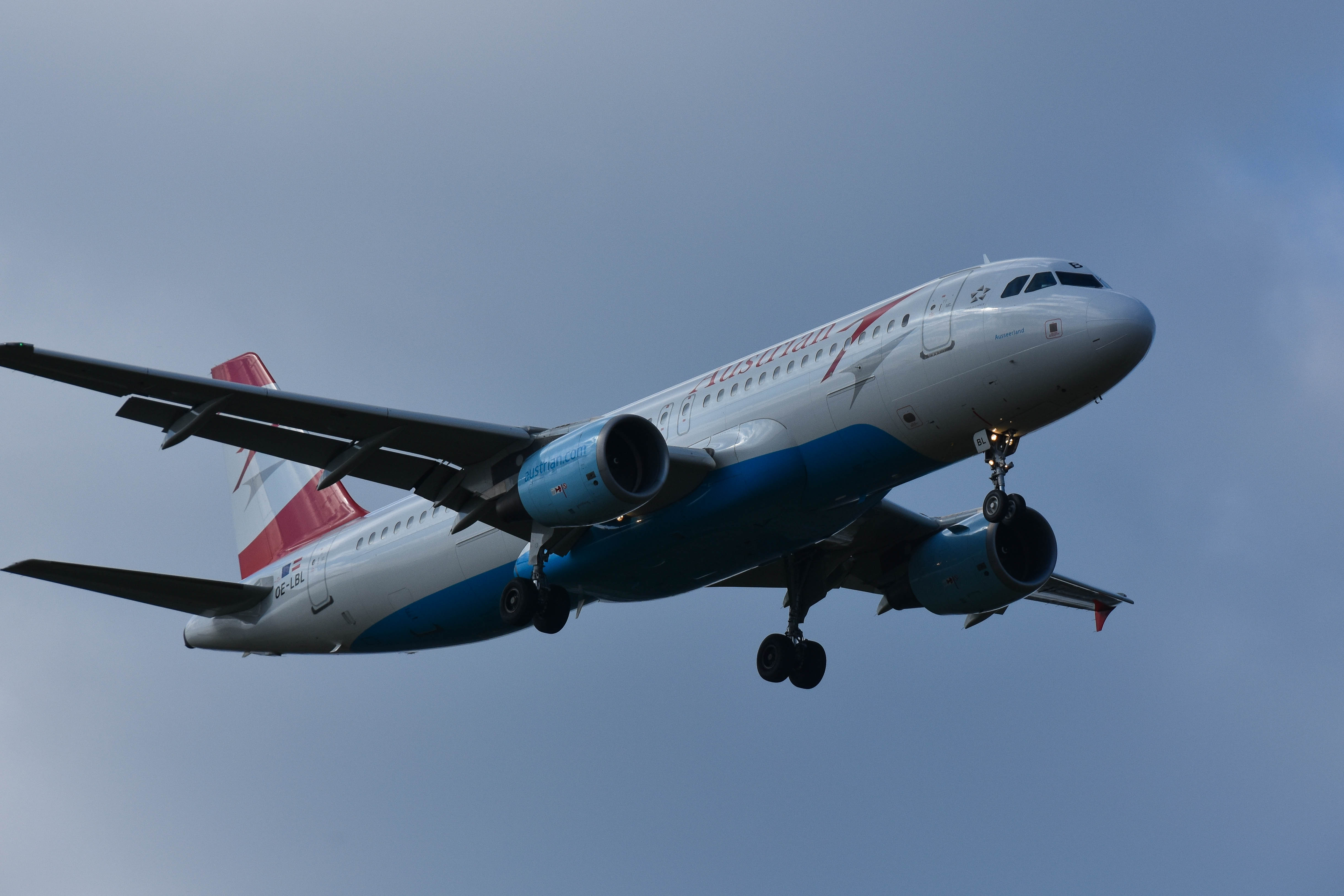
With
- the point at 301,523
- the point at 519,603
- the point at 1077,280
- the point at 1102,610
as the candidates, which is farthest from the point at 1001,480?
the point at 301,523

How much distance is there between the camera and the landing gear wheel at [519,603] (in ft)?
93.8

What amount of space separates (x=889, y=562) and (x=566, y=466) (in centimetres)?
996

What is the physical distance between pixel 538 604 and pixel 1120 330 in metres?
11.9

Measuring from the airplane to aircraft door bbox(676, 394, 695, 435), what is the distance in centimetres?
8

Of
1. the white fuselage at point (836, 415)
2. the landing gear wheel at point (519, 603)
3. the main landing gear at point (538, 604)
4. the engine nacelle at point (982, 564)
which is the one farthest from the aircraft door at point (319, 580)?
the engine nacelle at point (982, 564)

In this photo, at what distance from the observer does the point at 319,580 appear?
3325 centimetres

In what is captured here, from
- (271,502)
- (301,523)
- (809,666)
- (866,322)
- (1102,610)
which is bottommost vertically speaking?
(809,666)

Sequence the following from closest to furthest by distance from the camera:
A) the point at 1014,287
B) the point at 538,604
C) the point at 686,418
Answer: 1. the point at 1014,287
2. the point at 686,418
3. the point at 538,604

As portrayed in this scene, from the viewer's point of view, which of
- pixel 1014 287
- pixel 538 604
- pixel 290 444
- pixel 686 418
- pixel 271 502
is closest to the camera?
pixel 1014 287

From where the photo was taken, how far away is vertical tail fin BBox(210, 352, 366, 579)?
3603cm

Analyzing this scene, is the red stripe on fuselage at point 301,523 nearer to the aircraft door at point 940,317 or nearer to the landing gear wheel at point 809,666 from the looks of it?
the landing gear wheel at point 809,666

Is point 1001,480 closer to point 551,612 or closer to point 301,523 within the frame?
point 551,612

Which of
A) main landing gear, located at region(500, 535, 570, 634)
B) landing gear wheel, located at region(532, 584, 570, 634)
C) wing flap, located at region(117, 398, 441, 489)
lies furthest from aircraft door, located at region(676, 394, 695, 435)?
wing flap, located at region(117, 398, 441, 489)

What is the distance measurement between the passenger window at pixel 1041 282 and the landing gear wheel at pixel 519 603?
1073cm
